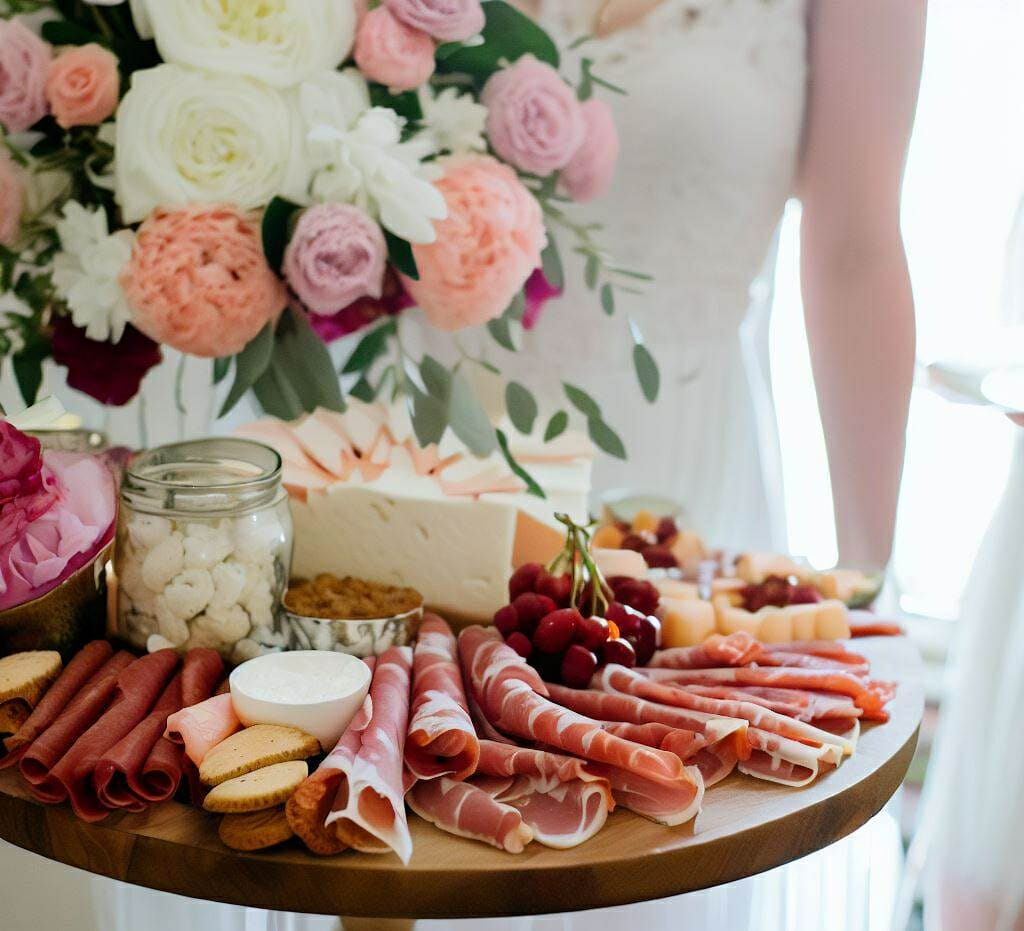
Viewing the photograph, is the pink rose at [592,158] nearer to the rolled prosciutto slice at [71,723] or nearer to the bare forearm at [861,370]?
the bare forearm at [861,370]

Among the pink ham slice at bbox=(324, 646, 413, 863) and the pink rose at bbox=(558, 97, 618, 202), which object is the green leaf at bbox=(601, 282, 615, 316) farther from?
the pink ham slice at bbox=(324, 646, 413, 863)

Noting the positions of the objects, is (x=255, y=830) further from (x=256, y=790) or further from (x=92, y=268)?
(x=92, y=268)

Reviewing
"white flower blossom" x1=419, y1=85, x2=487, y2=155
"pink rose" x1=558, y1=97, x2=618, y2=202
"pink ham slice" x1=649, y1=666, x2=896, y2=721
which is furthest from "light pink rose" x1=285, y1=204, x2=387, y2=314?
"pink ham slice" x1=649, y1=666, x2=896, y2=721

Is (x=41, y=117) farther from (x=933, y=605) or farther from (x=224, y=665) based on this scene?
(x=933, y=605)

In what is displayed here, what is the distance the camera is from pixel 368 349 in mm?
966

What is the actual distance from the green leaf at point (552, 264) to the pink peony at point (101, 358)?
39 centimetres

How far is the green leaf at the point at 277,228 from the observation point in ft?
2.68

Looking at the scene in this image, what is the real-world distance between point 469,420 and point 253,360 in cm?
21

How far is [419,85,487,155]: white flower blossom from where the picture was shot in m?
0.86

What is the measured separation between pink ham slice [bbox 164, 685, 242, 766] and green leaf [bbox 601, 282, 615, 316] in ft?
2.05

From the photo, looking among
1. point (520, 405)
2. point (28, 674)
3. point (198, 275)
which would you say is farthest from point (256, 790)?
point (520, 405)

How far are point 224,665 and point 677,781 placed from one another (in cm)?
38

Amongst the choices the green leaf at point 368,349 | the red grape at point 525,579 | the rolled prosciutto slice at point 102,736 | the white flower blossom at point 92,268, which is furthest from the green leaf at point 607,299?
the rolled prosciutto slice at point 102,736

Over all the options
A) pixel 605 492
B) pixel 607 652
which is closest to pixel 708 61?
pixel 605 492
